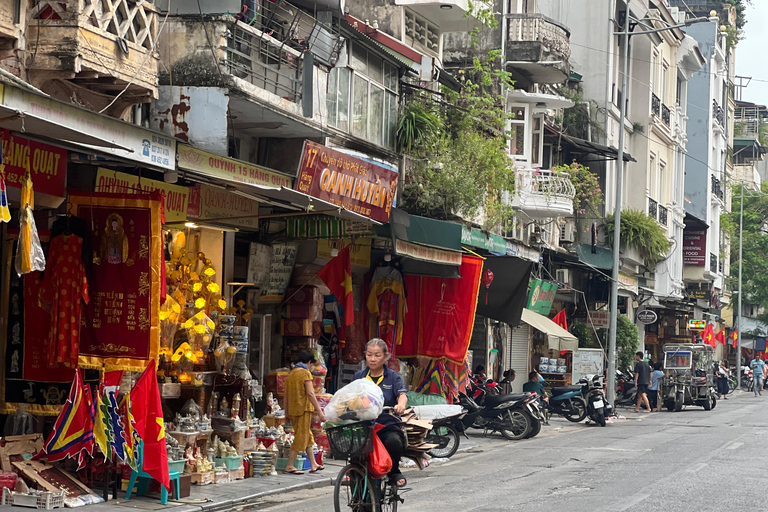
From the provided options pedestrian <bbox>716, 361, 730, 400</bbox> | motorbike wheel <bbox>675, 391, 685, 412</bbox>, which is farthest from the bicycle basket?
pedestrian <bbox>716, 361, 730, 400</bbox>

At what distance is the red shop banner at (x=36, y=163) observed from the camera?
974 cm

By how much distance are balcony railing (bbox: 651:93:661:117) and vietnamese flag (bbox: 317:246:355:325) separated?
2498 centimetres

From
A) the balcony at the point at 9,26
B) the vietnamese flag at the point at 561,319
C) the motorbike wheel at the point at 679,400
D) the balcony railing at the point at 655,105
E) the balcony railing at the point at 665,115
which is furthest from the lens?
the balcony railing at the point at 665,115

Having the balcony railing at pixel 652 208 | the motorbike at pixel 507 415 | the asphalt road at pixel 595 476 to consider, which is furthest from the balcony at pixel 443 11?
the balcony railing at pixel 652 208

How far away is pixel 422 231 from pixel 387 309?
243cm

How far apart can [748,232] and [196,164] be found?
53.9m

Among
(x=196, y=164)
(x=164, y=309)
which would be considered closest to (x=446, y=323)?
(x=164, y=309)

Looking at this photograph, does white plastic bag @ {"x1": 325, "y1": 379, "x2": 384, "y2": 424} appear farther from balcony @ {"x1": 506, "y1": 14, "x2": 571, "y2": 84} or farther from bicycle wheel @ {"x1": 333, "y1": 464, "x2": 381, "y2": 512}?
balcony @ {"x1": 506, "y1": 14, "x2": 571, "y2": 84}

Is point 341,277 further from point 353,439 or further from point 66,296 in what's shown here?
point 353,439

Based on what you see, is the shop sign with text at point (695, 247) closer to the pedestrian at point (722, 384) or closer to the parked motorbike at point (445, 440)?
the pedestrian at point (722, 384)

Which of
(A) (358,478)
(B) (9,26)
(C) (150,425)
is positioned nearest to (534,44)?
(C) (150,425)

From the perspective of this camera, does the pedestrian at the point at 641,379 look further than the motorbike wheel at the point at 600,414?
Yes

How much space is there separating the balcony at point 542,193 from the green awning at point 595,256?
473 cm

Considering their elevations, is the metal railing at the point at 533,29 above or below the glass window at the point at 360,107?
above
